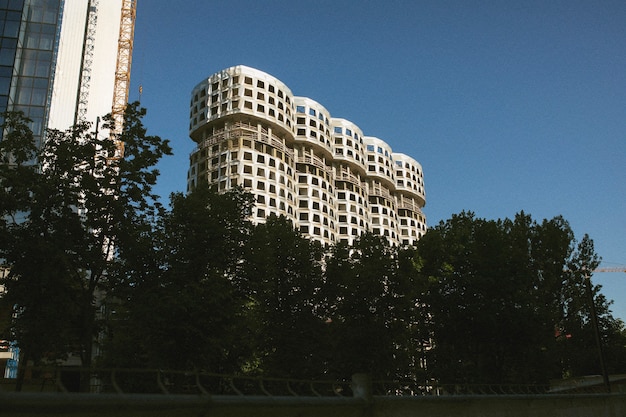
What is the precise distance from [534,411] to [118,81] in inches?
3778

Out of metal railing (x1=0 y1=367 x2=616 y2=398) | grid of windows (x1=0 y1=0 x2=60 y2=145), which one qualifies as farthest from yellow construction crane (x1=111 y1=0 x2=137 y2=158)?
metal railing (x1=0 y1=367 x2=616 y2=398)

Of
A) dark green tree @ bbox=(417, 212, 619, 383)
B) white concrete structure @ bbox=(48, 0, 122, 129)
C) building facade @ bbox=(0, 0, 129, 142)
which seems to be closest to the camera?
dark green tree @ bbox=(417, 212, 619, 383)

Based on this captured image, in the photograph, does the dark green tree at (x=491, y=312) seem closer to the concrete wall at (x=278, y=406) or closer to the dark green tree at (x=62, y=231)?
the concrete wall at (x=278, y=406)

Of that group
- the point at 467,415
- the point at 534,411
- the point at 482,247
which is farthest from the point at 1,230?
the point at 482,247

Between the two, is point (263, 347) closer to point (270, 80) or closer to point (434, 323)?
point (434, 323)

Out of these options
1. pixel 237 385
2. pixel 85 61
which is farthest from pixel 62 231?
pixel 85 61

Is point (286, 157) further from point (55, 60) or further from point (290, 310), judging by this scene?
point (290, 310)

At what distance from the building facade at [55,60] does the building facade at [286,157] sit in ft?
49.8

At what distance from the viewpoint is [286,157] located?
276ft

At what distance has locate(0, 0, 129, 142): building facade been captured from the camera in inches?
1984

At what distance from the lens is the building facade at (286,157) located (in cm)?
7769

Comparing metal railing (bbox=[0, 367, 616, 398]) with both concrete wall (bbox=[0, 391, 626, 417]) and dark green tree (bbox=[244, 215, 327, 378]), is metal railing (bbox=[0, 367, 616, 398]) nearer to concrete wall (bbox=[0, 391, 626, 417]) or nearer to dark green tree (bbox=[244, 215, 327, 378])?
concrete wall (bbox=[0, 391, 626, 417])

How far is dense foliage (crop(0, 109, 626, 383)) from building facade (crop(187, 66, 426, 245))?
3707cm

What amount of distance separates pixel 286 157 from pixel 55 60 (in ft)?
118
